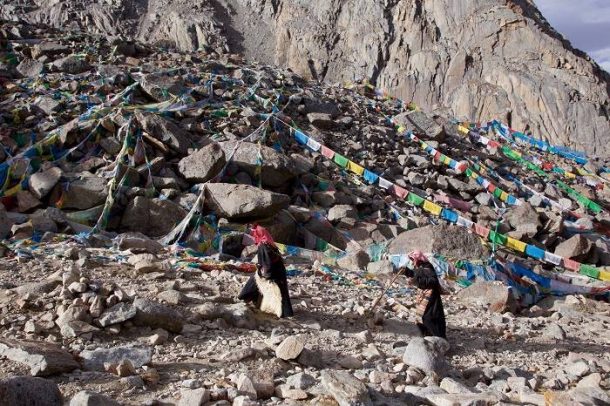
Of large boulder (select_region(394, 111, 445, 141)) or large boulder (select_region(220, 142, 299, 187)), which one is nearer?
large boulder (select_region(220, 142, 299, 187))

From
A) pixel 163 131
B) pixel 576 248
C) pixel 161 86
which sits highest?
pixel 161 86

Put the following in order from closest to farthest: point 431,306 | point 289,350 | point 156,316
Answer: point 289,350
point 156,316
point 431,306

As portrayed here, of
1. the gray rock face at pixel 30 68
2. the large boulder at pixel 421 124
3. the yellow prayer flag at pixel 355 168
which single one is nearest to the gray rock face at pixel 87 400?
the yellow prayer flag at pixel 355 168

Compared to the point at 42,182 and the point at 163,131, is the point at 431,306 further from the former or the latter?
the point at 163,131

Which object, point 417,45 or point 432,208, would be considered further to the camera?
point 417,45

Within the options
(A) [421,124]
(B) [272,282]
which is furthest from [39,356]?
(A) [421,124]

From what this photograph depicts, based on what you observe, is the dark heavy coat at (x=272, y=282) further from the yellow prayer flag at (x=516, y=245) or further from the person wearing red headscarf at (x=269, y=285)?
the yellow prayer flag at (x=516, y=245)

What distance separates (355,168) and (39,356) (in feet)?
31.5

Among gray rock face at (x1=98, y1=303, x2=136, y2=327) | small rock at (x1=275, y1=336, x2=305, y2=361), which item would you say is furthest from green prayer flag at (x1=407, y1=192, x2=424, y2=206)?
gray rock face at (x1=98, y1=303, x2=136, y2=327)

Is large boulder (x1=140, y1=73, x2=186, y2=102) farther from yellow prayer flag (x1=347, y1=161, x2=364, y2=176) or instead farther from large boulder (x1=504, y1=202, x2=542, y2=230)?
large boulder (x1=504, y1=202, x2=542, y2=230)

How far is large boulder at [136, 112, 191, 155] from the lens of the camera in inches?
417

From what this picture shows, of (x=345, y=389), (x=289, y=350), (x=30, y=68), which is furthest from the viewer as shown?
(x=30, y=68)

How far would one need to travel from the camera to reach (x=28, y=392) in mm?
2934

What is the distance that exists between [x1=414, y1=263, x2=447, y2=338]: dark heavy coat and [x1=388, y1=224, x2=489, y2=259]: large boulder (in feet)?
10.2
